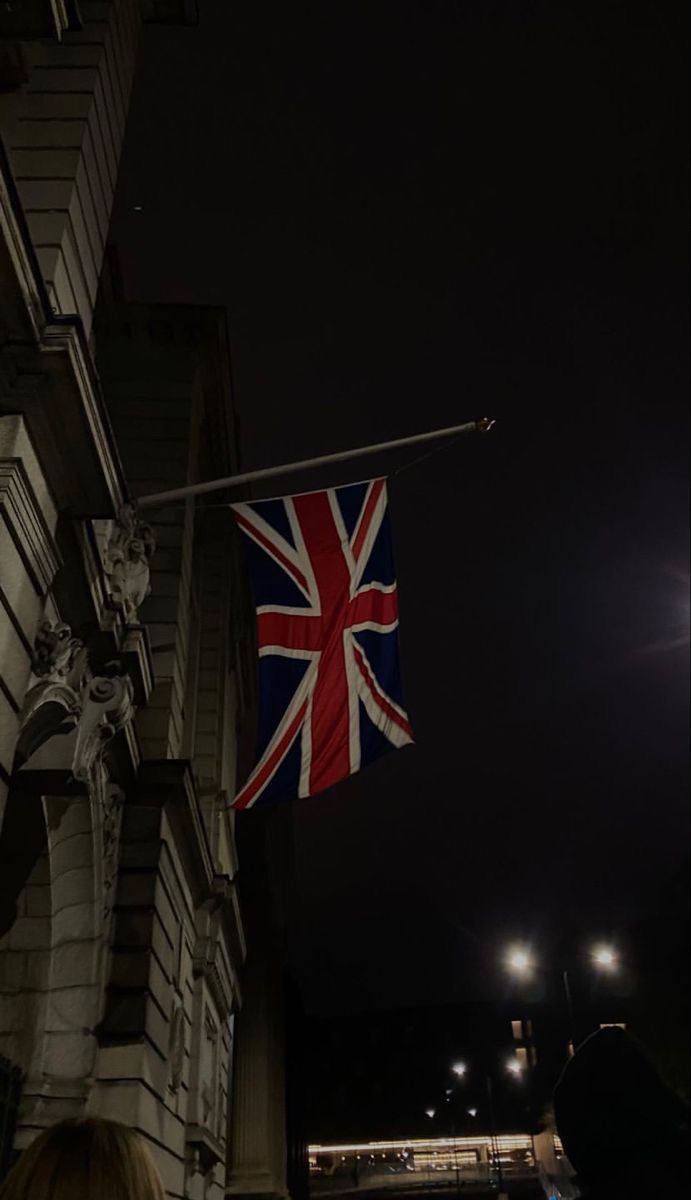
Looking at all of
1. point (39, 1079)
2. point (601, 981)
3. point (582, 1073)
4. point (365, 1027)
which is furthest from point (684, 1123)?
point (365, 1027)

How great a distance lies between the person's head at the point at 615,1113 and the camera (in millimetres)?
3229

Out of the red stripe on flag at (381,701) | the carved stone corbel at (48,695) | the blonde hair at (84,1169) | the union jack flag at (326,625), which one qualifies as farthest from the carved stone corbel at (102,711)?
the blonde hair at (84,1169)

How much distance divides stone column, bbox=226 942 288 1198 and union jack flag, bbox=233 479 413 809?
1018 inches

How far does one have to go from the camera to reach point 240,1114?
104 ft

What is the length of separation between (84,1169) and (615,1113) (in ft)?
5.87

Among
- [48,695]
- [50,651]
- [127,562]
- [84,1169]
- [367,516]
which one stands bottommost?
[84,1169]

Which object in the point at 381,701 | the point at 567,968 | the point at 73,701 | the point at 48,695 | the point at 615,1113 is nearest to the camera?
the point at 615,1113

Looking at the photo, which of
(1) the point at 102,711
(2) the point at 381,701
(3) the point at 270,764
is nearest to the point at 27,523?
(1) the point at 102,711

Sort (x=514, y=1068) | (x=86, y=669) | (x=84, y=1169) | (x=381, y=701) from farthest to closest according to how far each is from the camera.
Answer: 1. (x=514, y=1068)
2. (x=381, y=701)
3. (x=86, y=669)
4. (x=84, y=1169)

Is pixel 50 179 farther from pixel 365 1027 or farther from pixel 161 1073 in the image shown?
pixel 365 1027

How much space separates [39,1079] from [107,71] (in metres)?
11.9

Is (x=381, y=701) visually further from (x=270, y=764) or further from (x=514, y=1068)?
(x=514, y=1068)

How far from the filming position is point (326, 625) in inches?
446

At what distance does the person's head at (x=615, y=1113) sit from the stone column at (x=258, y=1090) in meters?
31.8
